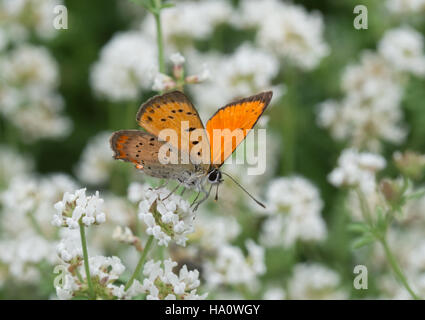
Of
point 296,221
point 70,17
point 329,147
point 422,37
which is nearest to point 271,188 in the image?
point 296,221

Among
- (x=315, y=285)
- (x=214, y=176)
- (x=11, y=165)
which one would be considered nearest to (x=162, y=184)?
(x=214, y=176)

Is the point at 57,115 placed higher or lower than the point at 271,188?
higher

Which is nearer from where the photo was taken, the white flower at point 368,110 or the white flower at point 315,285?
the white flower at point 315,285

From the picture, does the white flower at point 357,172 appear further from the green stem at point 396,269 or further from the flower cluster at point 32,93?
the flower cluster at point 32,93

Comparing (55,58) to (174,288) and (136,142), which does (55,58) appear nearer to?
(136,142)

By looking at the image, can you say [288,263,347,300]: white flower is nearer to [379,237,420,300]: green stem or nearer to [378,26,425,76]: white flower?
[379,237,420,300]: green stem

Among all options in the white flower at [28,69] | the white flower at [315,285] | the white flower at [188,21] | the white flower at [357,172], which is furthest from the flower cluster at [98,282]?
the white flower at [28,69]
